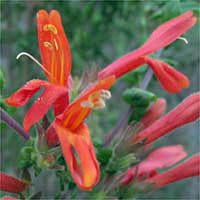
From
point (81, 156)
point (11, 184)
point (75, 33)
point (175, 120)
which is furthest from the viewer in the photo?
point (75, 33)

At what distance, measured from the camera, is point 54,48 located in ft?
4.90

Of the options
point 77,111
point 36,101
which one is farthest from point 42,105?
point 77,111

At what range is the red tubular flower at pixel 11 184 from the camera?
1.62 meters

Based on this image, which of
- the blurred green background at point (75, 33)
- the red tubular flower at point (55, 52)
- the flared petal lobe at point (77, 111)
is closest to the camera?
the flared petal lobe at point (77, 111)

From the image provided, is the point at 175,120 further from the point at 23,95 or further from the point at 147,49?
the point at 23,95

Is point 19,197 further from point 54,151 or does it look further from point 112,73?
point 112,73

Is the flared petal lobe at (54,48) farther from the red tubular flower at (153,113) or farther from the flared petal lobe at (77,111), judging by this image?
the red tubular flower at (153,113)

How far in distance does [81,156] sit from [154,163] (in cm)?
88

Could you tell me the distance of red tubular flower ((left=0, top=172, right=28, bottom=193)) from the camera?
1.62 m

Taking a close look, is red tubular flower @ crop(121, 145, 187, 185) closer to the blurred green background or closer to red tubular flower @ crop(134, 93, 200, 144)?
red tubular flower @ crop(134, 93, 200, 144)

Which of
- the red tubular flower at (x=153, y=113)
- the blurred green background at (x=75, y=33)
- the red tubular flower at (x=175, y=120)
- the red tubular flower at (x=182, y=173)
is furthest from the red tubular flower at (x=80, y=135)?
the blurred green background at (x=75, y=33)

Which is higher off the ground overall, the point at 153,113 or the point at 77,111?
the point at 77,111

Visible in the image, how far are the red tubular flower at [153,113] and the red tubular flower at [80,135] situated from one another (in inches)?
23.3

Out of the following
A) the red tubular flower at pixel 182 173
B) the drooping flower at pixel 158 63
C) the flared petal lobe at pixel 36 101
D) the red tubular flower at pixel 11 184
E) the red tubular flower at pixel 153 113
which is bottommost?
the red tubular flower at pixel 182 173
